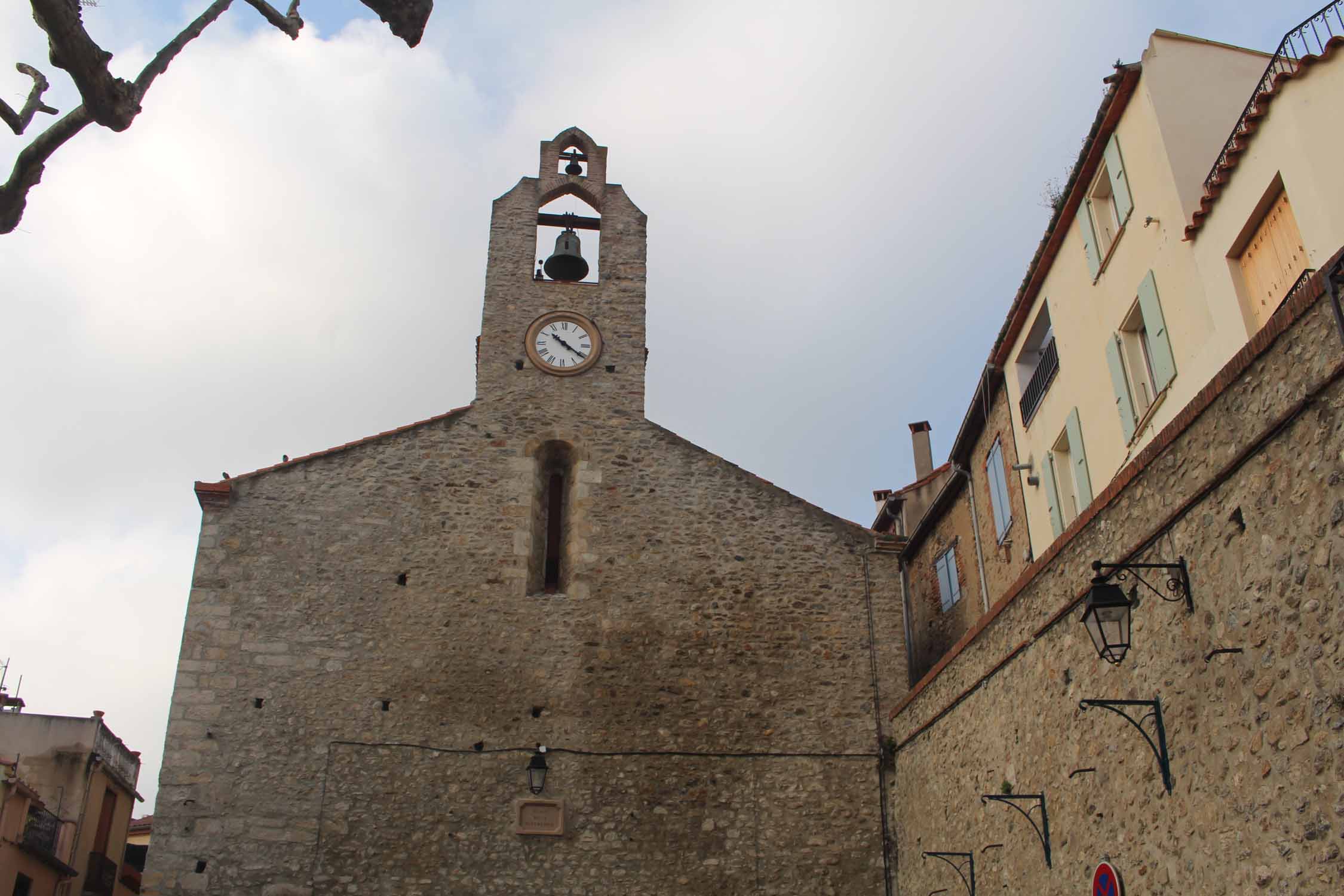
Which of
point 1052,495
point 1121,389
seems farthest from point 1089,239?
point 1052,495

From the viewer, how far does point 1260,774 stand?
224 inches

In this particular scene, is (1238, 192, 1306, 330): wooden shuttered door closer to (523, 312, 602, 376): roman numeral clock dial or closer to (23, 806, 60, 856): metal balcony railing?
(523, 312, 602, 376): roman numeral clock dial

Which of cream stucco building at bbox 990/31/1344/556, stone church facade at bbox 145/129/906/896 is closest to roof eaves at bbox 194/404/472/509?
stone church facade at bbox 145/129/906/896

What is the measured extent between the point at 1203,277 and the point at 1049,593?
9.56 ft

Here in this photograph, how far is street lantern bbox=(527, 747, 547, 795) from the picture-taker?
1322cm

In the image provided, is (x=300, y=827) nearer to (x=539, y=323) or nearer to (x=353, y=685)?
(x=353, y=685)

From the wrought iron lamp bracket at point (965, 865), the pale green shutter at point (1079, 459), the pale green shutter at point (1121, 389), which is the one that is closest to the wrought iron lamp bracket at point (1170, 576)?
the pale green shutter at point (1121, 389)

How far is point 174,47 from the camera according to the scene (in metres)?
5.99

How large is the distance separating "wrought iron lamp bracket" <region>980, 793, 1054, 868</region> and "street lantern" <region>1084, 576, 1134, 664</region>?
2.23 m

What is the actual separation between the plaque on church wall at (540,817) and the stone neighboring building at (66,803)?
28.9 feet

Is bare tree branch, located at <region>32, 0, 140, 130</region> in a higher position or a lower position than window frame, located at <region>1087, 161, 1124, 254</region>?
lower

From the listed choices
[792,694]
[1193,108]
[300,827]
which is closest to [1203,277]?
[1193,108]

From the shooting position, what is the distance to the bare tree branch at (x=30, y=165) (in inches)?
217

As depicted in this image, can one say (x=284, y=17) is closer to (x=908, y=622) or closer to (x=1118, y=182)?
(x=1118, y=182)
